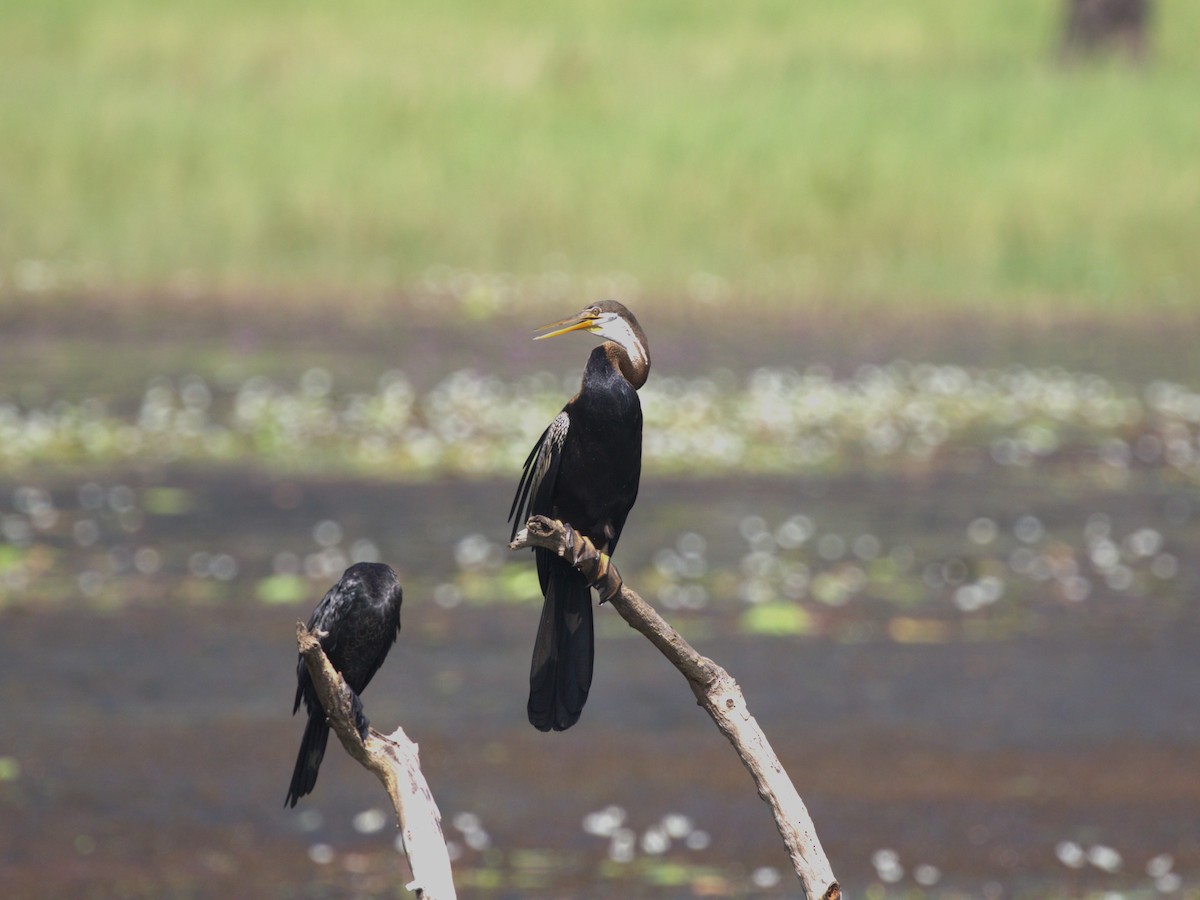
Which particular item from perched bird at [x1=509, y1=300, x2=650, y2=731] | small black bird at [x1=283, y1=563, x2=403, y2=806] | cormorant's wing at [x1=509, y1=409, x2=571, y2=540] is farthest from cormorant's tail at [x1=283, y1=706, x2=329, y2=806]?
cormorant's wing at [x1=509, y1=409, x2=571, y2=540]

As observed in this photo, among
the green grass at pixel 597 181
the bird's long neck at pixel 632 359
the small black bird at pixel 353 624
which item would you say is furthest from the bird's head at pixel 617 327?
the green grass at pixel 597 181

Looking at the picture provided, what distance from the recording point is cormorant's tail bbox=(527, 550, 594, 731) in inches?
167

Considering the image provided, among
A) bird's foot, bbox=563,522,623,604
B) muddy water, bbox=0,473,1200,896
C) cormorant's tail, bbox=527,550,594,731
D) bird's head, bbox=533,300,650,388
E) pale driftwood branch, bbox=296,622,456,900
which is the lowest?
muddy water, bbox=0,473,1200,896

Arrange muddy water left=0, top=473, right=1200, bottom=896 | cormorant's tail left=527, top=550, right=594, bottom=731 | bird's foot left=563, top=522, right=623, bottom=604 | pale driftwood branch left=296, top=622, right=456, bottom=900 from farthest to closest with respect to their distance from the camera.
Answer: muddy water left=0, top=473, right=1200, bottom=896
bird's foot left=563, top=522, right=623, bottom=604
pale driftwood branch left=296, top=622, right=456, bottom=900
cormorant's tail left=527, top=550, right=594, bottom=731

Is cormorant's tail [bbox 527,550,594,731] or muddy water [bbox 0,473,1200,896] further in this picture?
muddy water [bbox 0,473,1200,896]

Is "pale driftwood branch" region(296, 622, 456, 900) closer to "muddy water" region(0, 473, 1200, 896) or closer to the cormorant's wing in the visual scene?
the cormorant's wing

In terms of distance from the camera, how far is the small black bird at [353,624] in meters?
4.64

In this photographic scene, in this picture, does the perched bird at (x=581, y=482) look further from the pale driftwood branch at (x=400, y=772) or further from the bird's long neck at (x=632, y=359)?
the pale driftwood branch at (x=400, y=772)

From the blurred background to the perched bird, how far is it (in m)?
3.68

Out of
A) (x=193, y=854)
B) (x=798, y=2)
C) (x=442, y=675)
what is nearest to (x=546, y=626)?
(x=193, y=854)

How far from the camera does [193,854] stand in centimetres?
856

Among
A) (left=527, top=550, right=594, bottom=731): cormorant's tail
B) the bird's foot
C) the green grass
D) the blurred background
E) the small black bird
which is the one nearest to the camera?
(left=527, top=550, right=594, bottom=731): cormorant's tail

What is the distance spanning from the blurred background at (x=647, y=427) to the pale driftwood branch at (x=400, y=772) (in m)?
3.72

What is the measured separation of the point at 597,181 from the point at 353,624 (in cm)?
2293
